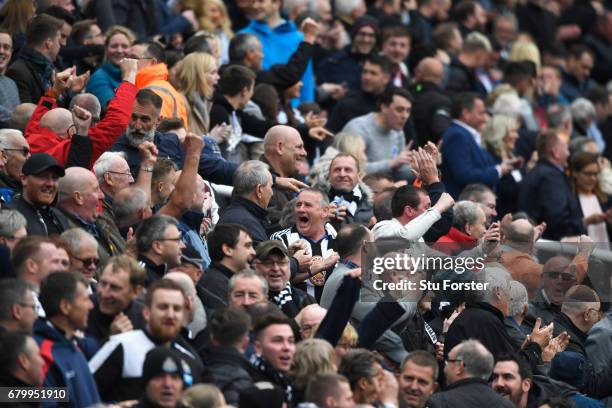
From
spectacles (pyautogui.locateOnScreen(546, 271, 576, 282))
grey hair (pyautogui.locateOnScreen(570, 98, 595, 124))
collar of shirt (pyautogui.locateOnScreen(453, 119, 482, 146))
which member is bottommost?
grey hair (pyautogui.locateOnScreen(570, 98, 595, 124))

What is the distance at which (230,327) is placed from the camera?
916 cm

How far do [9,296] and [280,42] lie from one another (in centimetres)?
888

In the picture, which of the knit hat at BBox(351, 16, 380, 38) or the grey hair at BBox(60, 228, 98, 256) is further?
the knit hat at BBox(351, 16, 380, 38)

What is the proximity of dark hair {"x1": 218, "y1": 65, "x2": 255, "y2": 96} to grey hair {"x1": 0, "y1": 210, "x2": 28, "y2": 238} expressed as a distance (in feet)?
14.3

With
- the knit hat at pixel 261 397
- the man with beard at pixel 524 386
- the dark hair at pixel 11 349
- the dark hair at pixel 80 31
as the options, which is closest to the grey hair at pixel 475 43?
the dark hair at pixel 80 31

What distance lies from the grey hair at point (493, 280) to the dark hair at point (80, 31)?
16.2 feet

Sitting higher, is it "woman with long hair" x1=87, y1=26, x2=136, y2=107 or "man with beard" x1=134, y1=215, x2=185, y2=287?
"man with beard" x1=134, y1=215, x2=185, y2=287

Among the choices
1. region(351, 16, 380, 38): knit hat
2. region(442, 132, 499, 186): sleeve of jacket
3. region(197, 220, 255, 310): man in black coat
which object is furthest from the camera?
region(351, 16, 380, 38): knit hat

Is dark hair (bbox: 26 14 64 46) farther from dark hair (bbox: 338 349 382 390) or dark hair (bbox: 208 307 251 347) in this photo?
dark hair (bbox: 338 349 382 390)

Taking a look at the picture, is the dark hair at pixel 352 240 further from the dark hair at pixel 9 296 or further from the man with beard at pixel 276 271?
the dark hair at pixel 9 296

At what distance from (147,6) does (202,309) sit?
7.67 meters

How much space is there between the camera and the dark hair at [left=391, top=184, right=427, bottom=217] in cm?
1207

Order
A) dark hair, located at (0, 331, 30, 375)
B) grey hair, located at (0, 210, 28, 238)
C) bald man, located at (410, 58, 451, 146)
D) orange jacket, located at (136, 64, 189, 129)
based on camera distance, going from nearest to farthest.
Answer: dark hair, located at (0, 331, 30, 375) → grey hair, located at (0, 210, 28, 238) → orange jacket, located at (136, 64, 189, 129) → bald man, located at (410, 58, 451, 146)

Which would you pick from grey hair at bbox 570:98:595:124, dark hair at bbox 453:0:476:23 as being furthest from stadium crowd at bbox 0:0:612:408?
dark hair at bbox 453:0:476:23
